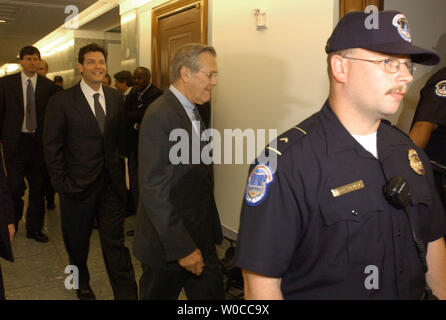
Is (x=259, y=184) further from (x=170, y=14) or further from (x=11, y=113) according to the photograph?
(x=170, y=14)

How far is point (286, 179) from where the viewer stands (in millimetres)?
1171

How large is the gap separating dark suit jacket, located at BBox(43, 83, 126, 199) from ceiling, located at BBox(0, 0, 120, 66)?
4345 mm

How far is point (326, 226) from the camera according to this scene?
1.18 meters

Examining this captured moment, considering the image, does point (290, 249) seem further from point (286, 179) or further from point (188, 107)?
point (188, 107)

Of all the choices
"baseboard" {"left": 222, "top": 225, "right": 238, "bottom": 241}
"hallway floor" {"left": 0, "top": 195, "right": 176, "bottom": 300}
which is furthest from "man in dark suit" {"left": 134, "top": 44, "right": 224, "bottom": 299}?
"baseboard" {"left": 222, "top": 225, "right": 238, "bottom": 241}

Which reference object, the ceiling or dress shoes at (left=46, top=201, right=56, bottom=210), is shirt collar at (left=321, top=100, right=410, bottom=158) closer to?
dress shoes at (left=46, top=201, right=56, bottom=210)

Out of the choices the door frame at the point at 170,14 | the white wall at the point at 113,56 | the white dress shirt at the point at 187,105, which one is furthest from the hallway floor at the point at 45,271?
the white wall at the point at 113,56

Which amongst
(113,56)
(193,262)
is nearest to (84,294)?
(193,262)

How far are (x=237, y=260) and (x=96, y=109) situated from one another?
1986 mm

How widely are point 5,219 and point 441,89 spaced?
219 centimetres

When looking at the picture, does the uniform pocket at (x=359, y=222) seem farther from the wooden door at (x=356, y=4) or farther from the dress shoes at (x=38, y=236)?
the dress shoes at (x=38, y=236)

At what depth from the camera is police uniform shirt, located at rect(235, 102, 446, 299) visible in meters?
1.16

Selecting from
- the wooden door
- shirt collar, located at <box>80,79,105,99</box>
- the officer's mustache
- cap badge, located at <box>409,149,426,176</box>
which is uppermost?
the wooden door

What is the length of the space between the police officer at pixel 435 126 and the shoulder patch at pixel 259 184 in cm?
144
